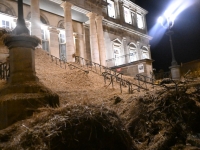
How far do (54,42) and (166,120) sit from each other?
58.5ft

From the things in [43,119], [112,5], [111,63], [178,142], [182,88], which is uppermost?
[112,5]

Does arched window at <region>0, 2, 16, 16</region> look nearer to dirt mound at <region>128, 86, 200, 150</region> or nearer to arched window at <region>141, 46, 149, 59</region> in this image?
dirt mound at <region>128, 86, 200, 150</region>

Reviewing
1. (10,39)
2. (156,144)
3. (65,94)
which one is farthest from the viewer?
(65,94)

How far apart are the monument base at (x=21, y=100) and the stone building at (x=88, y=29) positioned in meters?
7.74

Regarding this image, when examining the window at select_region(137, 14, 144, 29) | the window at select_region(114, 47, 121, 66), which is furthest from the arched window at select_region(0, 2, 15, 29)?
the window at select_region(137, 14, 144, 29)

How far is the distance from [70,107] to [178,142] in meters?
2.50

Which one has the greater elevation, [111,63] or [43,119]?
[111,63]

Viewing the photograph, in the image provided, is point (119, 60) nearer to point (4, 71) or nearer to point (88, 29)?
point (88, 29)

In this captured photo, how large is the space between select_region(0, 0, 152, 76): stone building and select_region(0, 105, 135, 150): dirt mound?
9.44 metres

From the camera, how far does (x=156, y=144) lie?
4355 millimetres

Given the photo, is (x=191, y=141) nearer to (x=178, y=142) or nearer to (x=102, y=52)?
(x=178, y=142)

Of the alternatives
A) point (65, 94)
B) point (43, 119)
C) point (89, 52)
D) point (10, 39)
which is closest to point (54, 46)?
point (89, 52)

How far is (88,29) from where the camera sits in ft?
81.7

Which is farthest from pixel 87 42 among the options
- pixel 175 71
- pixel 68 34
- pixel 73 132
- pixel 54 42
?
pixel 73 132
